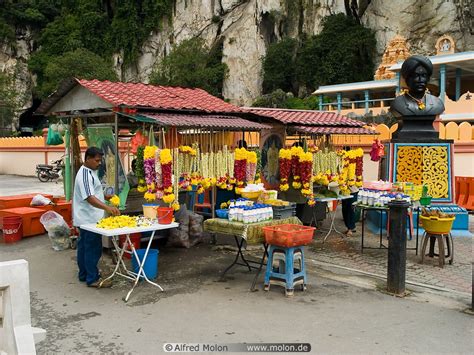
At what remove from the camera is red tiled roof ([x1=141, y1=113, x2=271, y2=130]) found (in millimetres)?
6555

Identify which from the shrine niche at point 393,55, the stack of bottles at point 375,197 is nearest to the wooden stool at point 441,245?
the stack of bottles at point 375,197

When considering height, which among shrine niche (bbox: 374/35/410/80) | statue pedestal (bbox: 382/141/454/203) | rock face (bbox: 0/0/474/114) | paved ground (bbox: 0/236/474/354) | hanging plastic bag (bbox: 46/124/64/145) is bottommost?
paved ground (bbox: 0/236/474/354)

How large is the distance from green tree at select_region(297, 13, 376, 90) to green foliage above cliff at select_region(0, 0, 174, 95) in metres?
15.8

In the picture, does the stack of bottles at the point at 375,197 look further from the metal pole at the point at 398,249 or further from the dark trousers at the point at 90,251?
the dark trousers at the point at 90,251

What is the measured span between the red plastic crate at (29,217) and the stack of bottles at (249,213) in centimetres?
493

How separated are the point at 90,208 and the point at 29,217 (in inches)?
149

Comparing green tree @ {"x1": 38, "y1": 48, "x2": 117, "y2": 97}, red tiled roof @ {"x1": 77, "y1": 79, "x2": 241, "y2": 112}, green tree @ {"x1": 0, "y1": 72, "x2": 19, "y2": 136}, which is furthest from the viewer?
green tree @ {"x1": 0, "y1": 72, "x2": 19, "y2": 136}

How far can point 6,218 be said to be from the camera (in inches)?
332

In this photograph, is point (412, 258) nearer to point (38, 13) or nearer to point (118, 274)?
point (118, 274)

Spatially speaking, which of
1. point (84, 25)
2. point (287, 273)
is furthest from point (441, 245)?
point (84, 25)

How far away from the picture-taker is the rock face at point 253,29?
32000 millimetres

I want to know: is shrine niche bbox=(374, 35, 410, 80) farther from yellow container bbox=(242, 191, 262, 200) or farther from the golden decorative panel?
yellow container bbox=(242, 191, 262, 200)

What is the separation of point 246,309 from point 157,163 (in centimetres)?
252

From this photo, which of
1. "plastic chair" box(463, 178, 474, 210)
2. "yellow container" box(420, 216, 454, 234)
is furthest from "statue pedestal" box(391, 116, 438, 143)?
"yellow container" box(420, 216, 454, 234)
